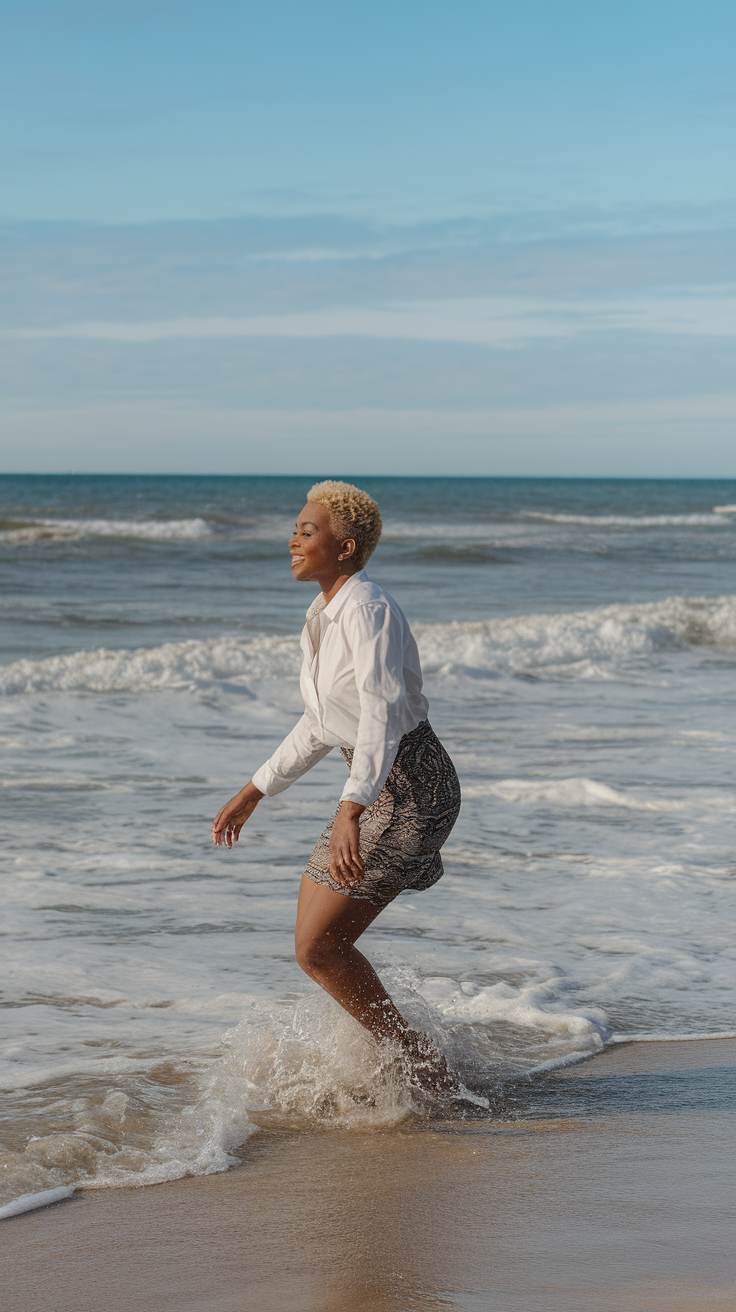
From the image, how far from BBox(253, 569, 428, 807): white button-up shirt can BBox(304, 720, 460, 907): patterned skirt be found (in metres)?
0.11

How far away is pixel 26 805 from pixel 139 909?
6.61ft

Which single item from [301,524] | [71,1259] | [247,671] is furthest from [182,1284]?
[247,671]

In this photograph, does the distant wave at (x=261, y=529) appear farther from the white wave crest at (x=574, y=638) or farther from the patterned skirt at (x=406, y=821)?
the patterned skirt at (x=406, y=821)

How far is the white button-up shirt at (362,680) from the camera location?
121 inches

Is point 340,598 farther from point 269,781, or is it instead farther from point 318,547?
point 269,781

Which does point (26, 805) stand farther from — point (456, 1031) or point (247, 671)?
point (247, 671)

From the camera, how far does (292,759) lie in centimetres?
357

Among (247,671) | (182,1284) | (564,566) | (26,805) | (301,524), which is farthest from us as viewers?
(564,566)

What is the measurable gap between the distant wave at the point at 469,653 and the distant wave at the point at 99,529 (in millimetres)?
19959

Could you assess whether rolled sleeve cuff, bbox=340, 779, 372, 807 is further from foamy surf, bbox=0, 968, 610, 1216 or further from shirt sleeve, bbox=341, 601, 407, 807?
foamy surf, bbox=0, 968, 610, 1216

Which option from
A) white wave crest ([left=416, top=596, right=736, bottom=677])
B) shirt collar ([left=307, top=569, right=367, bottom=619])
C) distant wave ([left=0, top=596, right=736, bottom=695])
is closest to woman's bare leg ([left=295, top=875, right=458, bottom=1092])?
shirt collar ([left=307, top=569, right=367, bottom=619])

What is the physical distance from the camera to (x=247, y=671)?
12.4 meters

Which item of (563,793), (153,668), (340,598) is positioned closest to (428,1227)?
(340,598)

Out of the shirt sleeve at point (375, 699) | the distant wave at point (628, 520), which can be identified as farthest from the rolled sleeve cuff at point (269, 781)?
the distant wave at point (628, 520)
